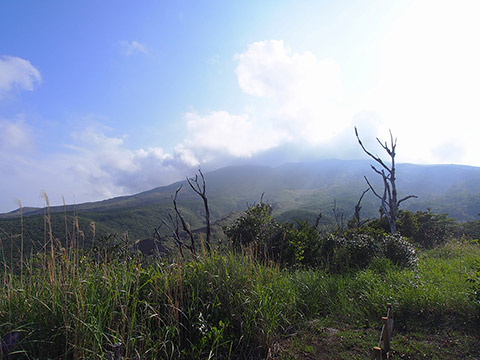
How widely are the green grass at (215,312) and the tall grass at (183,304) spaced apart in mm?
14

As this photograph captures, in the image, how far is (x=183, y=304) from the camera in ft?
11.5

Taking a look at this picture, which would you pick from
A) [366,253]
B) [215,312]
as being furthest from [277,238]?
[215,312]

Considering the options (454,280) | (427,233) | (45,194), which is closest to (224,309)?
(45,194)

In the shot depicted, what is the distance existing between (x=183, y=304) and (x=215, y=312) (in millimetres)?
425

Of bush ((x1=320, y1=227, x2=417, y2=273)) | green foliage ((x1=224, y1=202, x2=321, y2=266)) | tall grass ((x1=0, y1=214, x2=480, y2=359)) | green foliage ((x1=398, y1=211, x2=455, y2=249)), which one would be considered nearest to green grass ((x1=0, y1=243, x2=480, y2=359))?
tall grass ((x1=0, y1=214, x2=480, y2=359))

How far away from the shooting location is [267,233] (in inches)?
337

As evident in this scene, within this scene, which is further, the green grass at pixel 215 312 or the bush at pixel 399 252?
the bush at pixel 399 252

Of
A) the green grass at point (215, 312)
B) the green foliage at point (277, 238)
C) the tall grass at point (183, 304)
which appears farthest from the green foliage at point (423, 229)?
the green grass at point (215, 312)

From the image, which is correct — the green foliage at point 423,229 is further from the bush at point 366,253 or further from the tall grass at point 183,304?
the tall grass at point 183,304

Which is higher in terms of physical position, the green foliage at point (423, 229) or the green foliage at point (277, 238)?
the green foliage at point (277, 238)

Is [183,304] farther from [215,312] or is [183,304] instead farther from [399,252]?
[399,252]

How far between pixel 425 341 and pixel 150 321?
348cm

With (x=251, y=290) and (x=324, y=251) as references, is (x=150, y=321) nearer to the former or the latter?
(x=251, y=290)

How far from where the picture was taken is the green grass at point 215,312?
270cm
